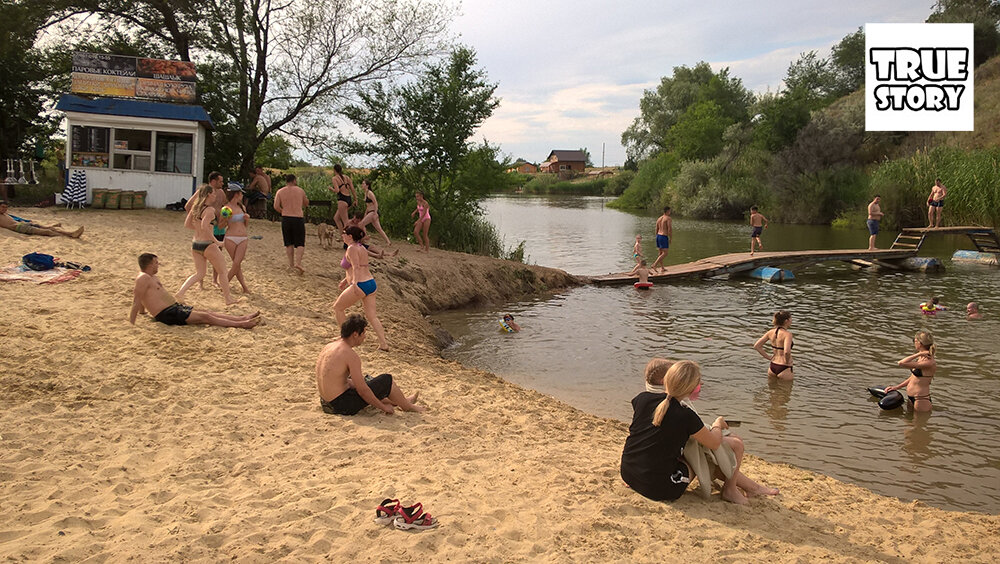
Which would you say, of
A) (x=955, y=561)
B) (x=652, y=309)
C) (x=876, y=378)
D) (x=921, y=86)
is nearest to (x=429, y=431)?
(x=955, y=561)

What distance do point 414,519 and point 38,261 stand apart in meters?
8.78

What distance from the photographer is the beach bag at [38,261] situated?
1031 centimetres

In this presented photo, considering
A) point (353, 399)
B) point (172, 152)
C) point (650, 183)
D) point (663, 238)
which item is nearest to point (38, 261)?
point (353, 399)

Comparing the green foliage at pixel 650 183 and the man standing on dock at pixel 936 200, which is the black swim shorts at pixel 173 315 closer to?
the man standing on dock at pixel 936 200

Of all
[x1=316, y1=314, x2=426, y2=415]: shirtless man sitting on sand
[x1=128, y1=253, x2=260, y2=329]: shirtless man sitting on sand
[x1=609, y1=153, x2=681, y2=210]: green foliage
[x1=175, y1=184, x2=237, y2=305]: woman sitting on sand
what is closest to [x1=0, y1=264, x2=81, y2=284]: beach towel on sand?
[x1=175, y1=184, x2=237, y2=305]: woman sitting on sand

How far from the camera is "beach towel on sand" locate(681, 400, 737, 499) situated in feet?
17.0

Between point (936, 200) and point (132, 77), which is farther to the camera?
point (936, 200)

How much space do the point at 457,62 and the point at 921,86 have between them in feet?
69.7

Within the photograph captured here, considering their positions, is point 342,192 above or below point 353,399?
above

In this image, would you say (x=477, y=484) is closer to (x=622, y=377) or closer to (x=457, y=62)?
(x=622, y=377)

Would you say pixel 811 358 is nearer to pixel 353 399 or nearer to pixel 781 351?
pixel 781 351

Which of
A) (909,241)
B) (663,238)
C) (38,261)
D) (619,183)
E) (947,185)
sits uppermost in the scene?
(619,183)

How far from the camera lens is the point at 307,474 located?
5.28 meters

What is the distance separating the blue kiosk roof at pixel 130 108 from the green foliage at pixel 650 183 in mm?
44717
